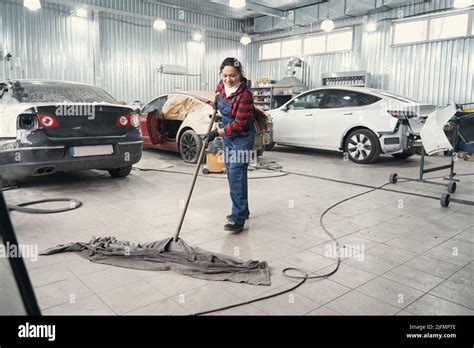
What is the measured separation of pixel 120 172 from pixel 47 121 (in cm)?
155

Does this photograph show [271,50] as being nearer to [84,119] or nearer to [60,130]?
[84,119]

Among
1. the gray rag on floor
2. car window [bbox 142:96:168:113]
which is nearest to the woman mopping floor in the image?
the gray rag on floor

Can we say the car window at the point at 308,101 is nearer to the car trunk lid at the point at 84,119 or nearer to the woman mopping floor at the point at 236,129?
the car trunk lid at the point at 84,119

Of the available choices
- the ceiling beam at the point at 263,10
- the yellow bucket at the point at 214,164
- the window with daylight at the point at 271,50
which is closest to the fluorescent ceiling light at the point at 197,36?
the ceiling beam at the point at 263,10

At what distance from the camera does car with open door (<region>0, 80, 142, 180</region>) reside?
440 centimetres

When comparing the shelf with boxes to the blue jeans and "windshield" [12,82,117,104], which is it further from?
the blue jeans

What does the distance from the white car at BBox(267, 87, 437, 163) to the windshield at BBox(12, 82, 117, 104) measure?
14.6ft

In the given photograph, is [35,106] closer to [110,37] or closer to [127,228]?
[127,228]

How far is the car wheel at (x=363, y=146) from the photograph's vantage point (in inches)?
290

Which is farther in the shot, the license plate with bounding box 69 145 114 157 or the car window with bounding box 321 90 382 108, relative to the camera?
the car window with bounding box 321 90 382 108
